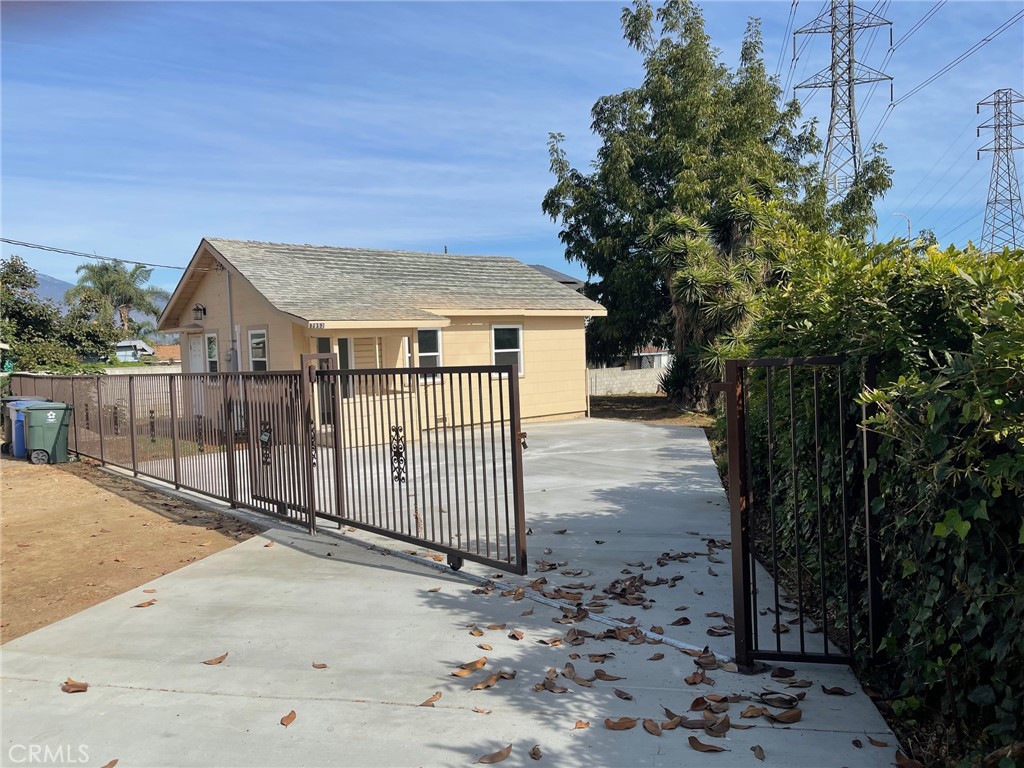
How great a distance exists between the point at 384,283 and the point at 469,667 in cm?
1453

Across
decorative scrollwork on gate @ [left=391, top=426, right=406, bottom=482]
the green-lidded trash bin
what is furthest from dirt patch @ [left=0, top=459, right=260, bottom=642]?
the green-lidded trash bin

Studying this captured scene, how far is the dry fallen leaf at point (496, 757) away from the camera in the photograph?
3070mm

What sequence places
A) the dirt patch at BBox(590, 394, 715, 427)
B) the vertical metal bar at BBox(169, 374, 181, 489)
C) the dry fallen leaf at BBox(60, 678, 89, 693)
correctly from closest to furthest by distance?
the dry fallen leaf at BBox(60, 678, 89, 693)
the vertical metal bar at BBox(169, 374, 181, 489)
the dirt patch at BBox(590, 394, 715, 427)

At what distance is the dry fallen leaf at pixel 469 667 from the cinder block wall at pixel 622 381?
24.1 m

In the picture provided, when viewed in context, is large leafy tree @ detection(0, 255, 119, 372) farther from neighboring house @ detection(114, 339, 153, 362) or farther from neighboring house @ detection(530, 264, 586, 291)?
neighboring house @ detection(114, 339, 153, 362)

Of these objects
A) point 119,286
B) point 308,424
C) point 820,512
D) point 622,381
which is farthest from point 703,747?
point 119,286

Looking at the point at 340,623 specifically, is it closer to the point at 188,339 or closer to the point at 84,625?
the point at 84,625

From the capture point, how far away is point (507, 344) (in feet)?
60.8

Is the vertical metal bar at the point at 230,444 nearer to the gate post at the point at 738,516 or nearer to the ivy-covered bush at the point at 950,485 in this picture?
the gate post at the point at 738,516

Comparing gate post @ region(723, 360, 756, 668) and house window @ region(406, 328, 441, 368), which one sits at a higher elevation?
house window @ region(406, 328, 441, 368)

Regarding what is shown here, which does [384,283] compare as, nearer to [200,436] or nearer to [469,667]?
[200,436]

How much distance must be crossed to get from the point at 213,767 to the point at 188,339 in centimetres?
1728

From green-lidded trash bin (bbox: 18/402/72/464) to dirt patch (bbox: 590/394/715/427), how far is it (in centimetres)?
1271

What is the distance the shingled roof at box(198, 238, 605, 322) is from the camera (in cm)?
1501
